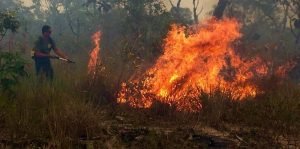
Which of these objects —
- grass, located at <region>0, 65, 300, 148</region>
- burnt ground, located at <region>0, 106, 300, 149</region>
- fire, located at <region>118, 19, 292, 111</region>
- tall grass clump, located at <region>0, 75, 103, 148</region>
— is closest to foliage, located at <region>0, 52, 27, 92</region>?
grass, located at <region>0, 65, 300, 148</region>

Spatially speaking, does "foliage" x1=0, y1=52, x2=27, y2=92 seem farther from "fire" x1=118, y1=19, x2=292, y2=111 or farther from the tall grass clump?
"fire" x1=118, y1=19, x2=292, y2=111

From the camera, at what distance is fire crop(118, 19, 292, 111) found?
7.77 meters

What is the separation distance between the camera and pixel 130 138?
225 inches

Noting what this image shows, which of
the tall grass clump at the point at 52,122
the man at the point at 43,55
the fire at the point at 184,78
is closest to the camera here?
the tall grass clump at the point at 52,122

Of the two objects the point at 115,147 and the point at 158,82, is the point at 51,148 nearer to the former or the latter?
the point at 115,147

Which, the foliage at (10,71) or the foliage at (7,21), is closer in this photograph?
the foliage at (10,71)

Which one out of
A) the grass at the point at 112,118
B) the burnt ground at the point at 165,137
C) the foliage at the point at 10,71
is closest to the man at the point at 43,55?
the grass at the point at 112,118

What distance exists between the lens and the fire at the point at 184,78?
7.77 meters

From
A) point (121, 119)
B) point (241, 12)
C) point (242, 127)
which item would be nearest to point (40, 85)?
point (121, 119)

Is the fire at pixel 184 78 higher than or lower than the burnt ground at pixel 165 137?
higher

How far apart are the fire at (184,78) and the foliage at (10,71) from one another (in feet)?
7.06

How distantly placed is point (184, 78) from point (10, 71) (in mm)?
3651

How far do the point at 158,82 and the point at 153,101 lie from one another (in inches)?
43.7

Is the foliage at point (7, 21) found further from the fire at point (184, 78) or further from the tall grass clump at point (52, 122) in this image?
the tall grass clump at point (52, 122)
